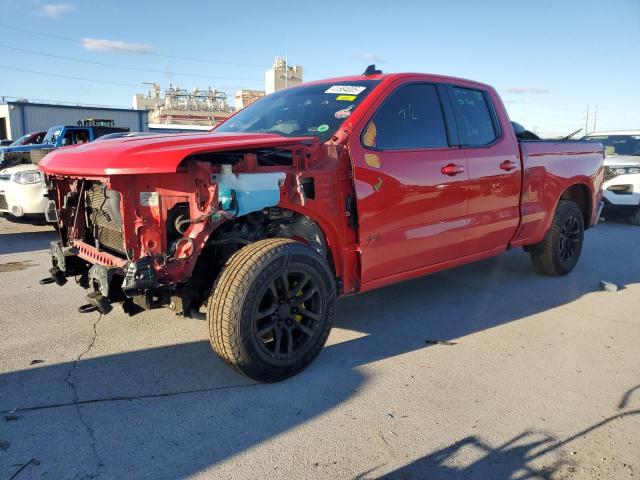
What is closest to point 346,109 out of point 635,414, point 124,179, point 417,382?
point 124,179

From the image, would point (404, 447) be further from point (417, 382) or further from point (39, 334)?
point (39, 334)

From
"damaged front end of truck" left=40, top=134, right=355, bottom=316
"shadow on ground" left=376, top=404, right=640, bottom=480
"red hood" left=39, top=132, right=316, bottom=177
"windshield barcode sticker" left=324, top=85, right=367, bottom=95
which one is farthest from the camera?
"windshield barcode sticker" left=324, top=85, right=367, bottom=95

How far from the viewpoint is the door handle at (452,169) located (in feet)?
13.0

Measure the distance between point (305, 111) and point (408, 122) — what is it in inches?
30.6

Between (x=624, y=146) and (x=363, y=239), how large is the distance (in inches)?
388

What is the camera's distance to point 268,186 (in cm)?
294

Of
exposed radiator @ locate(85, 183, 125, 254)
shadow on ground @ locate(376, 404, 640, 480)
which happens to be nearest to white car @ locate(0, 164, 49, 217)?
exposed radiator @ locate(85, 183, 125, 254)

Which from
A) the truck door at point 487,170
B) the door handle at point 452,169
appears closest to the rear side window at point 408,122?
the door handle at point 452,169

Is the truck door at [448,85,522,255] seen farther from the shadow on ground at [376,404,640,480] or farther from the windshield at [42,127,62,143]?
the windshield at [42,127,62,143]

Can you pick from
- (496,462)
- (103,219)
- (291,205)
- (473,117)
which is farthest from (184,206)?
(473,117)

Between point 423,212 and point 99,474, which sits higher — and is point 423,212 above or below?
above

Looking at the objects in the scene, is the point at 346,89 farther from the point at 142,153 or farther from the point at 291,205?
the point at 142,153

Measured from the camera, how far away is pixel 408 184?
3.67m

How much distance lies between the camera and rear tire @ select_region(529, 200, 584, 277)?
548 centimetres
